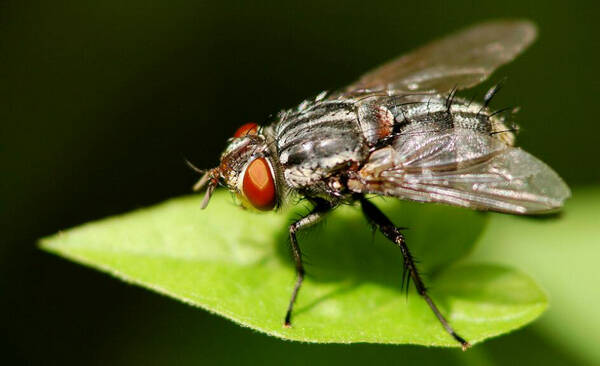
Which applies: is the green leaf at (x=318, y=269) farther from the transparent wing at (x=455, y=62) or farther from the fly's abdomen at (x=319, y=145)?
the transparent wing at (x=455, y=62)

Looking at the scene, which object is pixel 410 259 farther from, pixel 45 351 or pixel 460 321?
pixel 45 351

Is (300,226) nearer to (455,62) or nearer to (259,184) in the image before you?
(259,184)

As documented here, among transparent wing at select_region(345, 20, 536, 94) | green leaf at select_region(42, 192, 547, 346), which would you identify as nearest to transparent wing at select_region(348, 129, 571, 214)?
green leaf at select_region(42, 192, 547, 346)

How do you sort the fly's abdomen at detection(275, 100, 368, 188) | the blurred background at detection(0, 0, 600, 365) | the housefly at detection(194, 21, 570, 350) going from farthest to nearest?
1. the blurred background at detection(0, 0, 600, 365)
2. the fly's abdomen at detection(275, 100, 368, 188)
3. the housefly at detection(194, 21, 570, 350)

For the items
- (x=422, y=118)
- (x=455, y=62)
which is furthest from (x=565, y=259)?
(x=422, y=118)

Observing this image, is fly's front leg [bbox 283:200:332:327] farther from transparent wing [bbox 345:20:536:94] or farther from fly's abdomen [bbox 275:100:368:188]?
transparent wing [bbox 345:20:536:94]

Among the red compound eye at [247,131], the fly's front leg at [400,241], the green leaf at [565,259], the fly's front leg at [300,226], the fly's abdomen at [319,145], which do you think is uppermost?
the red compound eye at [247,131]

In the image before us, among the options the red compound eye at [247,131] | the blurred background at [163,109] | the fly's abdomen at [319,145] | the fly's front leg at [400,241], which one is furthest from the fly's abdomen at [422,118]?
the blurred background at [163,109]
